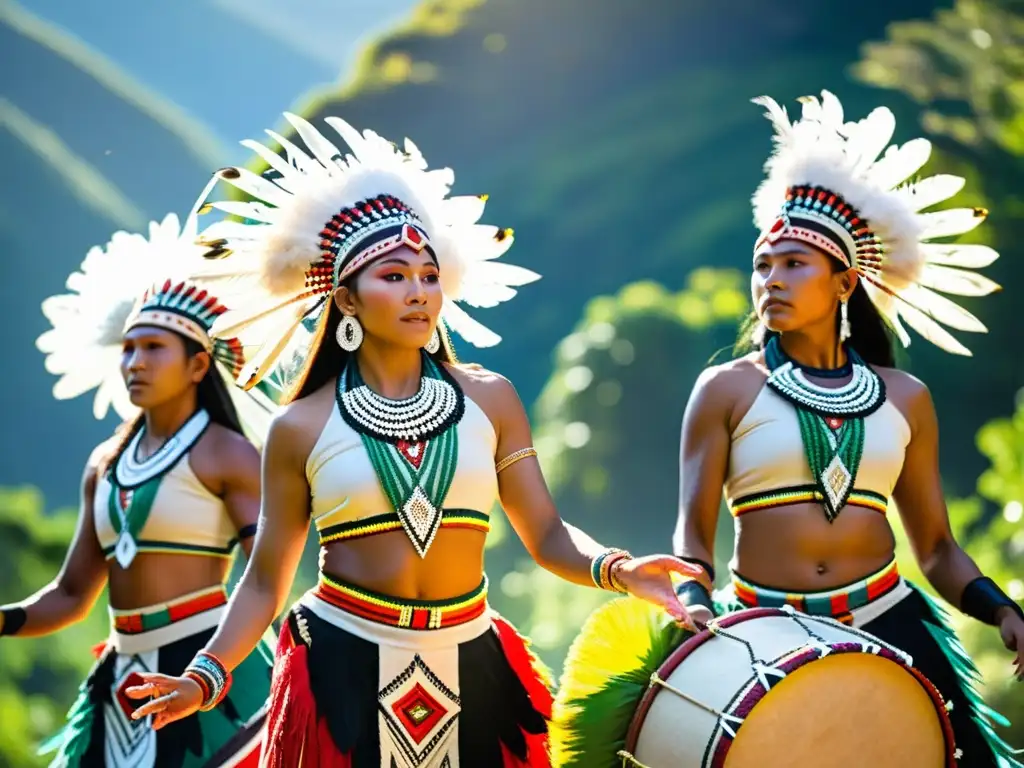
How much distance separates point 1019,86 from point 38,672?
23.7 feet

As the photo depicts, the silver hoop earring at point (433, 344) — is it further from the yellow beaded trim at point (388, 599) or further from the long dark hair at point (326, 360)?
the yellow beaded trim at point (388, 599)

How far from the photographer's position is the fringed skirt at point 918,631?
3.55m

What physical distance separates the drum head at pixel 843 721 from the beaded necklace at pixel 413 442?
825 mm

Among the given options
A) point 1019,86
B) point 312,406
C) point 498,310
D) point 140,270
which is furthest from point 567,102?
point 312,406

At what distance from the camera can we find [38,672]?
8438 millimetres

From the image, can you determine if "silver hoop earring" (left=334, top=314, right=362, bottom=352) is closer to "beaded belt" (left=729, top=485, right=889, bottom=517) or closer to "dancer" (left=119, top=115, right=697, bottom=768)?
"dancer" (left=119, top=115, right=697, bottom=768)

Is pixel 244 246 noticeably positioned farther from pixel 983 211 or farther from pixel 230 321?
pixel 983 211

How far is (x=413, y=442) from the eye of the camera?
3.18 m

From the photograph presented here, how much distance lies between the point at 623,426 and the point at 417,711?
665 cm

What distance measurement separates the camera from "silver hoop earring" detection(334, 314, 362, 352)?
10.8ft

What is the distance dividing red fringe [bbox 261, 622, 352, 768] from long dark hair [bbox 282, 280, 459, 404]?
1.93 ft

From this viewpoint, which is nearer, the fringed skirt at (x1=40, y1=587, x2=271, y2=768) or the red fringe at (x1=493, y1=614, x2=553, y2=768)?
the red fringe at (x1=493, y1=614, x2=553, y2=768)

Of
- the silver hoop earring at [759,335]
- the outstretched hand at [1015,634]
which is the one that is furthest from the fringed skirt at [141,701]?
the outstretched hand at [1015,634]

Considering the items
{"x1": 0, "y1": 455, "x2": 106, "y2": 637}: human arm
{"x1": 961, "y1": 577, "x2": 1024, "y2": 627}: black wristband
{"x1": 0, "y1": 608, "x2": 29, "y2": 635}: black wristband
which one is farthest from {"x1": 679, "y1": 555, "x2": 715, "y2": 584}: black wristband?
{"x1": 0, "y1": 608, "x2": 29, "y2": 635}: black wristband
